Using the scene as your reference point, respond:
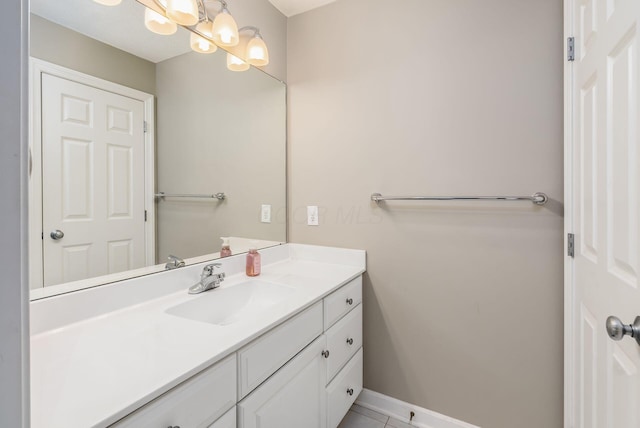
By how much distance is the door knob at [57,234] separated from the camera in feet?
3.09

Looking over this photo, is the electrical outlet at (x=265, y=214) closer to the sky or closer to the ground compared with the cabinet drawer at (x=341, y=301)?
closer to the sky

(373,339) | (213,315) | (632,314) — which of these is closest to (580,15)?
(632,314)

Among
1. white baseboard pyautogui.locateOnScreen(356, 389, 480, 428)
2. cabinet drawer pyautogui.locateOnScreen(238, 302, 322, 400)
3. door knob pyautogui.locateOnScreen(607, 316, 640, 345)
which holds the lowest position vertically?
white baseboard pyautogui.locateOnScreen(356, 389, 480, 428)

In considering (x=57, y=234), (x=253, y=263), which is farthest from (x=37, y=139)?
(x=253, y=263)

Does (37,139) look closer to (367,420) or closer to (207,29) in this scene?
(207,29)

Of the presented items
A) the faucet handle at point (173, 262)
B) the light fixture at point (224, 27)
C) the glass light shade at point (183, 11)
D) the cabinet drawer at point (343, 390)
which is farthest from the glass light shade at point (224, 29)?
the cabinet drawer at point (343, 390)

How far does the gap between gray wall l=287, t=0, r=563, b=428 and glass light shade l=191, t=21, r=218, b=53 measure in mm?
619

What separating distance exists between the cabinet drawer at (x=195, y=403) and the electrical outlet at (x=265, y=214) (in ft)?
3.55

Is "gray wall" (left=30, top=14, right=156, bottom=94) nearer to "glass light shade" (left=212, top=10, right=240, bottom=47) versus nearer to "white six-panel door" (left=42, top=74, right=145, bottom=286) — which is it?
"white six-panel door" (left=42, top=74, right=145, bottom=286)

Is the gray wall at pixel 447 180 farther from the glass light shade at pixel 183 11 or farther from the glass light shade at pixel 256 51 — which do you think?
the glass light shade at pixel 183 11

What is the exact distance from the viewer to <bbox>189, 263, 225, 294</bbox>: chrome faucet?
1.27 metres

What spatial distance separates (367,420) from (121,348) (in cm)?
139

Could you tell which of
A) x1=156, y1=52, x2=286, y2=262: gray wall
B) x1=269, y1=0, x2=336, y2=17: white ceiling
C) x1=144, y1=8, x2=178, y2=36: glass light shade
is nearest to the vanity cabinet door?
x1=156, y1=52, x2=286, y2=262: gray wall
